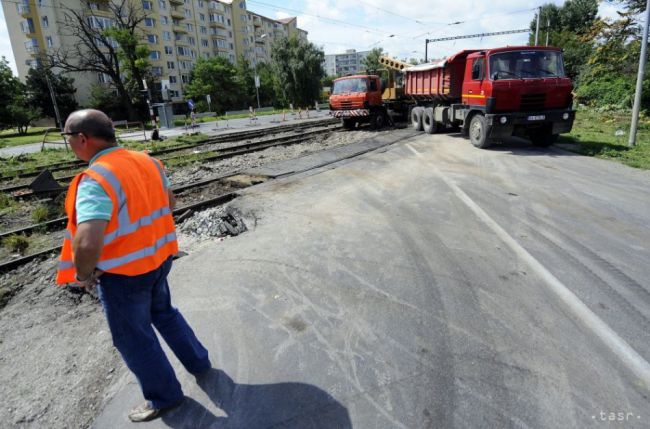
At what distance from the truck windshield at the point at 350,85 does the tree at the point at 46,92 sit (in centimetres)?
3909

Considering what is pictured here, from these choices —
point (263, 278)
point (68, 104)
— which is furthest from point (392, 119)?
point (68, 104)

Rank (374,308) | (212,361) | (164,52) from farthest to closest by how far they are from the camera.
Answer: (164,52) < (374,308) < (212,361)

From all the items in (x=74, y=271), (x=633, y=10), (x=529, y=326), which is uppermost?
(x=633, y=10)

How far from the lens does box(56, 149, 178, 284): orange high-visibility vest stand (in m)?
2.19

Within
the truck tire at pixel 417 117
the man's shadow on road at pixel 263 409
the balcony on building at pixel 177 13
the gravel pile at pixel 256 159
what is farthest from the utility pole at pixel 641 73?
the balcony on building at pixel 177 13

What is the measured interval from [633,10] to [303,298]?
80.2 ft

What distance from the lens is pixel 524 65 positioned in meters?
11.4

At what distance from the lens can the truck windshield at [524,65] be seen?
11367 millimetres

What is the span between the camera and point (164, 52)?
65.9 m

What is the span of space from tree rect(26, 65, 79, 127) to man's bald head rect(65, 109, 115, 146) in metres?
52.0

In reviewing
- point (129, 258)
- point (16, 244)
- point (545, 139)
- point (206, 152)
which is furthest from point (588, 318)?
point (206, 152)

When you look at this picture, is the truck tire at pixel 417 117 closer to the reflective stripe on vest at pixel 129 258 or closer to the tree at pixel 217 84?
the reflective stripe on vest at pixel 129 258

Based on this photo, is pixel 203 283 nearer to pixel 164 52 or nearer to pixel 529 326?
pixel 529 326

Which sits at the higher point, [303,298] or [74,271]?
[74,271]
